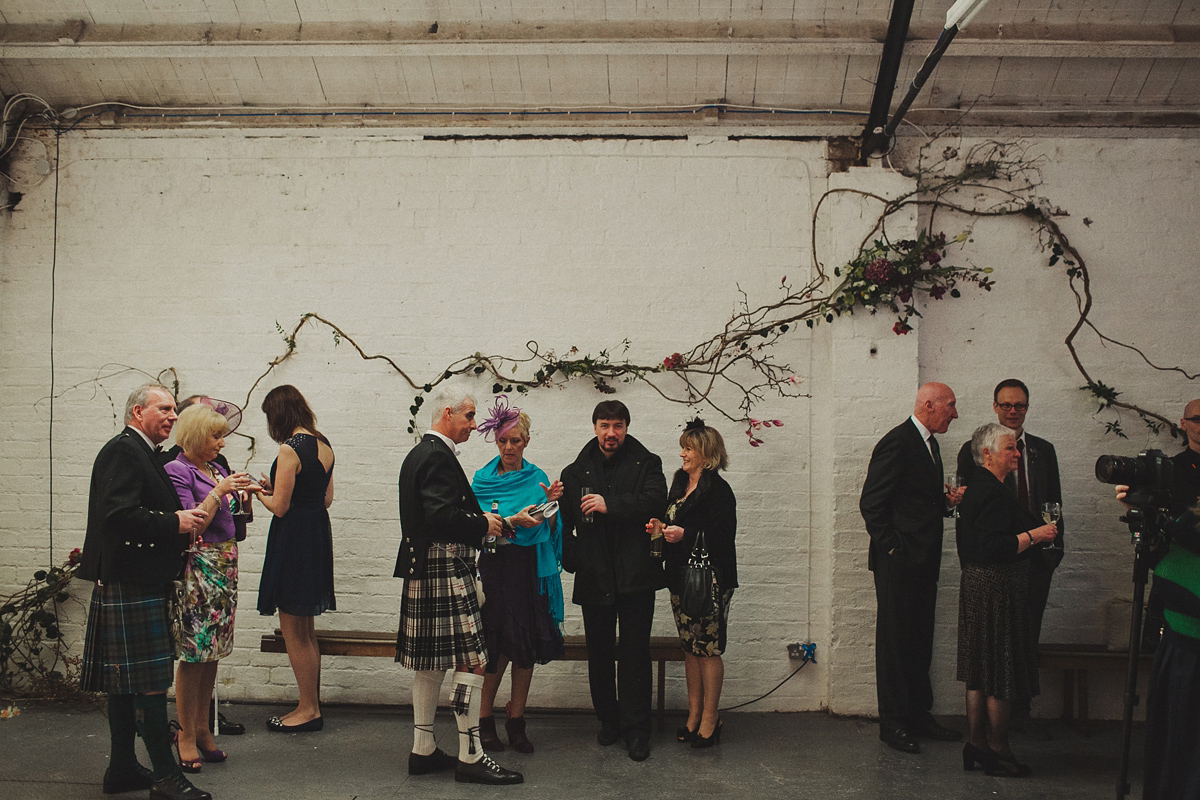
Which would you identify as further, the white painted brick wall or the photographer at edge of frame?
the white painted brick wall

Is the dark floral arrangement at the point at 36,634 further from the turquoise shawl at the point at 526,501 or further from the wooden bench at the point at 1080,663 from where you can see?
the wooden bench at the point at 1080,663

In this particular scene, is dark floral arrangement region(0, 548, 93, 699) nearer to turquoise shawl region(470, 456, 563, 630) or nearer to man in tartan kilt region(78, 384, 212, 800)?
man in tartan kilt region(78, 384, 212, 800)

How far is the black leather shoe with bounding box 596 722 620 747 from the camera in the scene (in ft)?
14.3

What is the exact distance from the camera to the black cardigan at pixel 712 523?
13.8ft

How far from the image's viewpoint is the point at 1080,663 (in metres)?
4.63

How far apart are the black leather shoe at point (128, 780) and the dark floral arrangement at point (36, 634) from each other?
167 centimetres

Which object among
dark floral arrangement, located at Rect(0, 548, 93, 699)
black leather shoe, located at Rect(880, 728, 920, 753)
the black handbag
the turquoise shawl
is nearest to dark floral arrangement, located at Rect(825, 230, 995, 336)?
the black handbag

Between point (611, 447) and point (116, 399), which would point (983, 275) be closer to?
point (611, 447)

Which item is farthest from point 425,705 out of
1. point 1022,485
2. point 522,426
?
point 1022,485

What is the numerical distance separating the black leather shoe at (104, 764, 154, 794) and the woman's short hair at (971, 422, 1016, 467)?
3.72 meters

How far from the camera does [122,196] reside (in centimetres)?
534

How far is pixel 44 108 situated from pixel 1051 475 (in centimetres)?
614

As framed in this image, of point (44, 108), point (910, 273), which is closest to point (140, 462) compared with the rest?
point (44, 108)

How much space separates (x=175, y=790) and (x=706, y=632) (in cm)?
231
